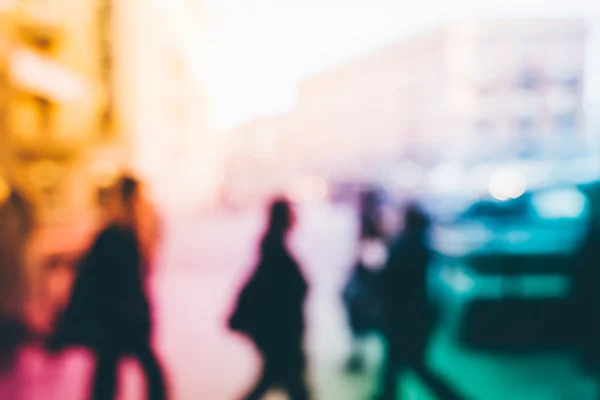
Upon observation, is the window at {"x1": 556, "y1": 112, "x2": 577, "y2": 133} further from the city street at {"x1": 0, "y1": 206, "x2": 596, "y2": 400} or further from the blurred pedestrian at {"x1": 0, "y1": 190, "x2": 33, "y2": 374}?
the blurred pedestrian at {"x1": 0, "y1": 190, "x2": 33, "y2": 374}

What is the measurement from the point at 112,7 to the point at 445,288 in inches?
205

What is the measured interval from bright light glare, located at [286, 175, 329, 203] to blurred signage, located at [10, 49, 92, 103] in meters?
3.99

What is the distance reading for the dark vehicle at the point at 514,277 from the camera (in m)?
4.03

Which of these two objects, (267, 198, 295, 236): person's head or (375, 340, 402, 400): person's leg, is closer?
(267, 198, 295, 236): person's head

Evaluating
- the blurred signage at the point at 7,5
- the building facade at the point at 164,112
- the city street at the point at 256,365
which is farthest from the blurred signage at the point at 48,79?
the city street at the point at 256,365

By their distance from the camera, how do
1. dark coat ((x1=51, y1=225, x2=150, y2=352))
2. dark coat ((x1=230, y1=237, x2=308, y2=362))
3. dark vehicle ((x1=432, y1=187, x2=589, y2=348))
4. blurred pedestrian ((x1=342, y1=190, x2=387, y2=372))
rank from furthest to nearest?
1. dark vehicle ((x1=432, y1=187, x2=589, y2=348))
2. blurred pedestrian ((x1=342, y1=190, x2=387, y2=372))
3. dark coat ((x1=230, y1=237, x2=308, y2=362))
4. dark coat ((x1=51, y1=225, x2=150, y2=352))

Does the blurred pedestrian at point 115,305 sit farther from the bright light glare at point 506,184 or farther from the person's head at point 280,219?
the bright light glare at point 506,184

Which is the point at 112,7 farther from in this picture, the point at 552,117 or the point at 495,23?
the point at 552,117

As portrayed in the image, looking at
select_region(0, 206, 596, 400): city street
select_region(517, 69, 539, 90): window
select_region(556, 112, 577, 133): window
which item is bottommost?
select_region(0, 206, 596, 400): city street

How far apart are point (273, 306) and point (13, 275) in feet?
7.82

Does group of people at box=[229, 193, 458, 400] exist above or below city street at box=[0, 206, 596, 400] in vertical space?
above

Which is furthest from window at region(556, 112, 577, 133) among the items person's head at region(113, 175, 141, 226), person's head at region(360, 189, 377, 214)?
person's head at region(113, 175, 141, 226)

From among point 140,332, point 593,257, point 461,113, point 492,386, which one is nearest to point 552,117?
point 461,113

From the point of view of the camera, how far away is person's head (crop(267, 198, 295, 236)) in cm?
271
